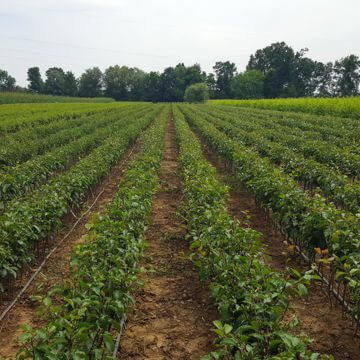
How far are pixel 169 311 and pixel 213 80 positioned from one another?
12197 cm

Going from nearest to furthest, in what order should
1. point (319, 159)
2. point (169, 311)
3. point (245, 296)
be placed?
point (245, 296)
point (169, 311)
point (319, 159)

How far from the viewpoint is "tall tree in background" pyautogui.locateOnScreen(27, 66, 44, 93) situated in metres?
123

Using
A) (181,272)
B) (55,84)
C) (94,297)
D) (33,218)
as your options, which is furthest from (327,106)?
(55,84)

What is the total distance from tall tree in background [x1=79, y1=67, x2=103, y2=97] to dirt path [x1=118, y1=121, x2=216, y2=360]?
113 m

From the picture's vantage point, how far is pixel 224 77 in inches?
4855

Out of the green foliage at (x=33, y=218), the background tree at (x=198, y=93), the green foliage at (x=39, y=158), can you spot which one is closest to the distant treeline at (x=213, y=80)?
the background tree at (x=198, y=93)

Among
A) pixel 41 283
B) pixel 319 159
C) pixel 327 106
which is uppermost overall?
pixel 327 106

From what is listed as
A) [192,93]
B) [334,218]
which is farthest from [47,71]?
[334,218]

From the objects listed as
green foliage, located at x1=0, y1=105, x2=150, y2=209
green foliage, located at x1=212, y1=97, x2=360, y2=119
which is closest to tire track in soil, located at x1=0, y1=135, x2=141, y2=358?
green foliage, located at x1=0, y1=105, x2=150, y2=209

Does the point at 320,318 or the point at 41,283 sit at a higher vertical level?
the point at 41,283

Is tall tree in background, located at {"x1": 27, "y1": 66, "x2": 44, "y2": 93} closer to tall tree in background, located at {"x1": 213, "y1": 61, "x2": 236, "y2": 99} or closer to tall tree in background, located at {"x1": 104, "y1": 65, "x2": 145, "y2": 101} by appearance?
tall tree in background, located at {"x1": 104, "y1": 65, "x2": 145, "y2": 101}

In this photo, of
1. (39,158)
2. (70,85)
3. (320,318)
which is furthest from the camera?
(70,85)

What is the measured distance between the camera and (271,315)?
11.6ft

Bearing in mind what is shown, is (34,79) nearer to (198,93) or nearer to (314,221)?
(198,93)
